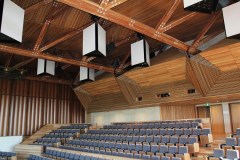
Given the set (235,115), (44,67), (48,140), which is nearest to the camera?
(44,67)

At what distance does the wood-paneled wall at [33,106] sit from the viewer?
1227cm

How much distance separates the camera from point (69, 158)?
705cm

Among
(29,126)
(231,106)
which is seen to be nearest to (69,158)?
(29,126)

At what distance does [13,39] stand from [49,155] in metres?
4.70

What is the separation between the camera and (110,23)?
8.22 m

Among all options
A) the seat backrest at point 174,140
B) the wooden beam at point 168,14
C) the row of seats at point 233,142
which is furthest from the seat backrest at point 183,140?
the wooden beam at point 168,14

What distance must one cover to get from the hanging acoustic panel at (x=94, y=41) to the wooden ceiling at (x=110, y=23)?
0.62m

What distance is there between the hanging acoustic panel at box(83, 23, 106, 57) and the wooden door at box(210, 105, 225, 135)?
27.0 feet

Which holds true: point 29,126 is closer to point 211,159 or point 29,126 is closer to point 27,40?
point 27,40

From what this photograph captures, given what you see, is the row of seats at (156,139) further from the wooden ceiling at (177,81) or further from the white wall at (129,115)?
the white wall at (129,115)

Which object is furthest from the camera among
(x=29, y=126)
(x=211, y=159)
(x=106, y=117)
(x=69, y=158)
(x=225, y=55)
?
(x=106, y=117)

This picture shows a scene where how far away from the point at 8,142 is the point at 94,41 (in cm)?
862

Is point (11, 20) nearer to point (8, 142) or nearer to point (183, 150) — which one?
point (183, 150)

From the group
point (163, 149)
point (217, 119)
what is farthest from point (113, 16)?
point (217, 119)
